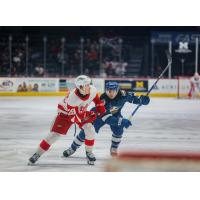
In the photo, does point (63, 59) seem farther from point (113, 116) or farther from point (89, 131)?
point (89, 131)

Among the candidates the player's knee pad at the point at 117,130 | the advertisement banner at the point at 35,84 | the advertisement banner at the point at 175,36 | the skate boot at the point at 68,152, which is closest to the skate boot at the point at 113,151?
the player's knee pad at the point at 117,130

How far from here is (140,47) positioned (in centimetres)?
783

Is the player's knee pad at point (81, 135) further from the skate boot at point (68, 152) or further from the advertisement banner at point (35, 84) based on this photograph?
the advertisement banner at point (35, 84)

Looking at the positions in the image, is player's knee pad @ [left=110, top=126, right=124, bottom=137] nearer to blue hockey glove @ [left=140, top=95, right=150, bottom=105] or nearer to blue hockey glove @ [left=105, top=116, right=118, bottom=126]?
blue hockey glove @ [left=105, top=116, right=118, bottom=126]

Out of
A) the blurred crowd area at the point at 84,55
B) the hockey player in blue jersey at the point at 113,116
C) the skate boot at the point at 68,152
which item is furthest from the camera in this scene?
the blurred crowd area at the point at 84,55

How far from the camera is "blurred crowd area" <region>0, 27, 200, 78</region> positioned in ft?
21.7

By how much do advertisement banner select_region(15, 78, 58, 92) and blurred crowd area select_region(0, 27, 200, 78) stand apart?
0.21 meters

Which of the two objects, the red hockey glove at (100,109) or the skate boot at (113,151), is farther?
the skate boot at (113,151)

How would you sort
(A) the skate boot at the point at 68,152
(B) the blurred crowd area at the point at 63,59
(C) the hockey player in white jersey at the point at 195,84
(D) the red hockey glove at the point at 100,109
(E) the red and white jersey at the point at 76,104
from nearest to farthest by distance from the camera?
(E) the red and white jersey at the point at 76,104
(D) the red hockey glove at the point at 100,109
(A) the skate boot at the point at 68,152
(B) the blurred crowd area at the point at 63,59
(C) the hockey player in white jersey at the point at 195,84

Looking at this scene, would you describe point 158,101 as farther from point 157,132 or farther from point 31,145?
point 31,145

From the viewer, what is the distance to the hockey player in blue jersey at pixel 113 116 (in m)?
5.38

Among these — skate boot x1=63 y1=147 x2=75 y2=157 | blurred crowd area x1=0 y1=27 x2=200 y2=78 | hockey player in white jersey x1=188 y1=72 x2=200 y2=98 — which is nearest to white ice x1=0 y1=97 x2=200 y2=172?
skate boot x1=63 y1=147 x2=75 y2=157

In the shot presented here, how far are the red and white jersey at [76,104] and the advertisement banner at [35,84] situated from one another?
3144 mm

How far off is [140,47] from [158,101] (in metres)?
1.30
